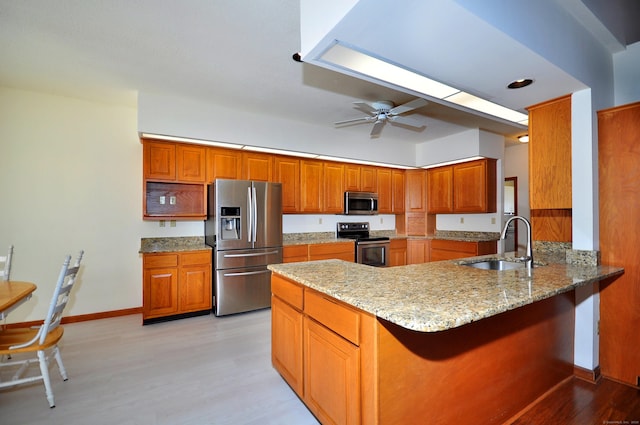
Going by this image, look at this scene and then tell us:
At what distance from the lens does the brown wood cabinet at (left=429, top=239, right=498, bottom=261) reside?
466cm

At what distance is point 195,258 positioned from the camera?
145 inches

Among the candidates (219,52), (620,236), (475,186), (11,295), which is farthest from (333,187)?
(11,295)

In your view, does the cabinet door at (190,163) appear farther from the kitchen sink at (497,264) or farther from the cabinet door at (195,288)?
the kitchen sink at (497,264)

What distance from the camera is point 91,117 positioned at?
3639 mm

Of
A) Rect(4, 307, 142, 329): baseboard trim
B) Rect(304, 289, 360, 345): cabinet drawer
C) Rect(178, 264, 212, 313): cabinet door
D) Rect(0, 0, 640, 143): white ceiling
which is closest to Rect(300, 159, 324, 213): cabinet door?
Rect(0, 0, 640, 143): white ceiling

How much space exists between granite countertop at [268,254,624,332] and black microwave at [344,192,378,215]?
2.88m

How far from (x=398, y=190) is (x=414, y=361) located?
4686 millimetres

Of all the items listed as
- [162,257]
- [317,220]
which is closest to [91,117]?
[162,257]

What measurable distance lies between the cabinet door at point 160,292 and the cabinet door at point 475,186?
15.0 feet

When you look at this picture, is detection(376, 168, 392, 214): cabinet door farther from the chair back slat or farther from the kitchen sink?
the chair back slat

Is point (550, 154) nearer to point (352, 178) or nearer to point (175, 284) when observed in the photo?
point (352, 178)

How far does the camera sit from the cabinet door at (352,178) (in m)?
5.12

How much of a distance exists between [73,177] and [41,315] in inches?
65.0

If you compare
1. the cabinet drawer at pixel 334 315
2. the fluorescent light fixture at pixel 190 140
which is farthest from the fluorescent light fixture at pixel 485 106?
the fluorescent light fixture at pixel 190 140
